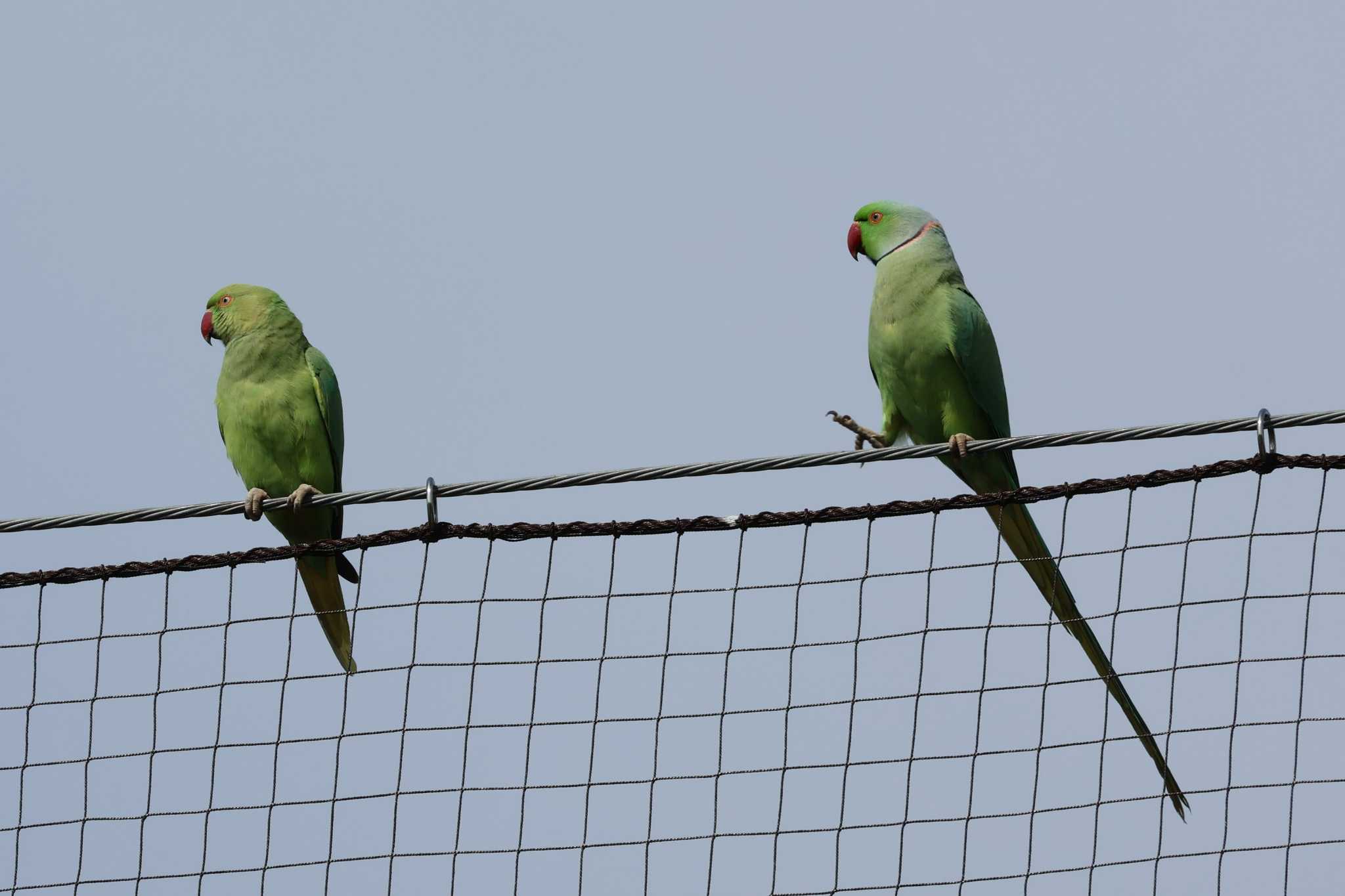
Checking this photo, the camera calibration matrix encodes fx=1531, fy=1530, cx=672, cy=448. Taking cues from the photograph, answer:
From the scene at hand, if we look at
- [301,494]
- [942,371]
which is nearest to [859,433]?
[942,371]

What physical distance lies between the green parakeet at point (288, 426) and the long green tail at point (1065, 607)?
215 centimetres

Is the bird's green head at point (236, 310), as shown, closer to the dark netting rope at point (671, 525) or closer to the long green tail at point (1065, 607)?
the dark netting rope at point (671, 525)

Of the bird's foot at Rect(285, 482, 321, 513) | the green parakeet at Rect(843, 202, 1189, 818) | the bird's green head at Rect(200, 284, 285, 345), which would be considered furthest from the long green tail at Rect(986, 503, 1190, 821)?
the bird's green head at Rect(200, 284, 285, 345)

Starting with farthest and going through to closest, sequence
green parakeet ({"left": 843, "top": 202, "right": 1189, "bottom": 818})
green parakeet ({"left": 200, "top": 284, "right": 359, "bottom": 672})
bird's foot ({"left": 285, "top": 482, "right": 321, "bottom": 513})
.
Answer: green parakeet ({"left": 200, "top": 284, "right": 359, "bottom": 672}), green parakeet ({"left": 843, "top": 202, "right": 1189, "bottom": 818}), bird's foot ({"left": 285, "top": 482, "right": 321, "bottom": 513})

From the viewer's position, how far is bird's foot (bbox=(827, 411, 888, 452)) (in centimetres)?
469

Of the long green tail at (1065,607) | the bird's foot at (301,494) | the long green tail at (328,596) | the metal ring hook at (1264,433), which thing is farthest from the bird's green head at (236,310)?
the metal ring hook at (1264,433)

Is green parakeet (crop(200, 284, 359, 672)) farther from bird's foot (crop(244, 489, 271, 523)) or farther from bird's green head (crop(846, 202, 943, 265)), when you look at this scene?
bird's green head (crop(846, 202, 943, 265))

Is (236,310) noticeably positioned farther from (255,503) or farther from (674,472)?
(674,472)

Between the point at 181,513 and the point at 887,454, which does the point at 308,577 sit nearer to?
the point at 181,513

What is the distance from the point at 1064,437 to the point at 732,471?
2.46 feet

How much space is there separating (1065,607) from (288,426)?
8.32 ft

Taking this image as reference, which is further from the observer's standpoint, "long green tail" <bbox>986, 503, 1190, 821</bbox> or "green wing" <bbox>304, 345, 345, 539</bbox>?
"green wing" <bbox>304, 345, 345, 539</bbox>

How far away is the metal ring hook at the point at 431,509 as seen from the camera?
11.7 feet

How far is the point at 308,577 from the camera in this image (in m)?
5.15
